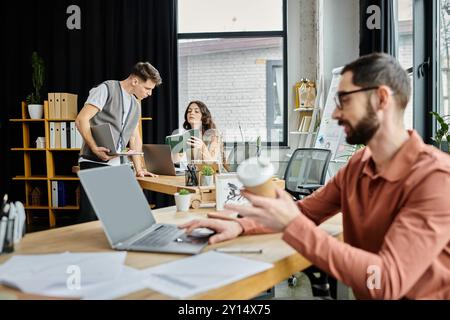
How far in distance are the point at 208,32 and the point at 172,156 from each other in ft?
9.93

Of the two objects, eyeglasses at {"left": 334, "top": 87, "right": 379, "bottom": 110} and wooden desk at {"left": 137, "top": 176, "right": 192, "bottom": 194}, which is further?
wooden desk at {"left": 137, "top": 176, "right": 192, "bottom": 194}

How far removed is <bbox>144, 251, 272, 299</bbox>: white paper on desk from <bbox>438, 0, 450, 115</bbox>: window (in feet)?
9.18

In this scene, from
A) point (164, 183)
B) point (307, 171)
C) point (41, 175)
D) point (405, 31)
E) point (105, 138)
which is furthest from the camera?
point (41, 175)

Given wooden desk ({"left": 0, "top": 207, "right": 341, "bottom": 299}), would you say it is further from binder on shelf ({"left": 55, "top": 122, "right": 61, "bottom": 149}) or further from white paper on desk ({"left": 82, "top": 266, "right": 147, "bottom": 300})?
binder on shelf ({"left": 55, "top": 122, "right": 61, "bottom": 149})

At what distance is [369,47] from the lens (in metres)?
4.80

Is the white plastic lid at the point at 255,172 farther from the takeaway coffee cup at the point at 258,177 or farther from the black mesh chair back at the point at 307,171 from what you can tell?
the black mesh chair back at the point at 307,171

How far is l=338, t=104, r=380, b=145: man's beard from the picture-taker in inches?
46.9

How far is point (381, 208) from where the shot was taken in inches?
47.3

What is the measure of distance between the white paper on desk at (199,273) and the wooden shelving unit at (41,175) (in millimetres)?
4814

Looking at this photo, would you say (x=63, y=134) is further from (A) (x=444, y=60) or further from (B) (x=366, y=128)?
(B) (x=366, y=128)

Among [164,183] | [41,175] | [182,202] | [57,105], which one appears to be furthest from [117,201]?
[41,175]

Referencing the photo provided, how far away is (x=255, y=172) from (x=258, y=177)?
0.02 meters

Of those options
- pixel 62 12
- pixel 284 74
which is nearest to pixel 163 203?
pixel 284 74

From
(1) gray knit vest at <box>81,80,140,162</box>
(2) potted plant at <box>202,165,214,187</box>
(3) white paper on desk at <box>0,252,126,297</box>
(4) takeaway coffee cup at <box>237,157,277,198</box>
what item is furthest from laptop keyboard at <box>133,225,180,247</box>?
(1) gray knit vest at <box>81,80,140,162</box>
